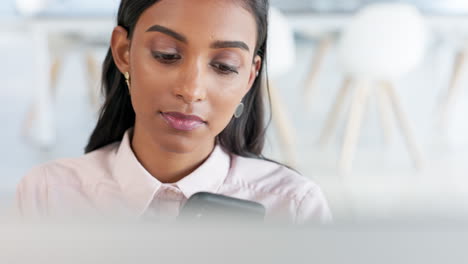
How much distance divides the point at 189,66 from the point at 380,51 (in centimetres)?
192

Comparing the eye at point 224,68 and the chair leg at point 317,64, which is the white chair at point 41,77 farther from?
the eye at point 224,68

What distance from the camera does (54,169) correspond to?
0.79m

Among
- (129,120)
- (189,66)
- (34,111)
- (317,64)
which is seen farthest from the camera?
(317,64)

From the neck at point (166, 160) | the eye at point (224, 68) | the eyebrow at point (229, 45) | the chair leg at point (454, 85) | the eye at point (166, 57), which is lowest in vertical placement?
the neck at point (166, 160)

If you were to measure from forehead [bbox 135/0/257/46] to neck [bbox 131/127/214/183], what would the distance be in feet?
0.51

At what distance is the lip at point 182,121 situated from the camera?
0.64 m

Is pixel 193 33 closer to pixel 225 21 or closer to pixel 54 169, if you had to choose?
pixel 225 21

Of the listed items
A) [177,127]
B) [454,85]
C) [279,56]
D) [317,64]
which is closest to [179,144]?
[177,127]

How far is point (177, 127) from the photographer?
65 cm

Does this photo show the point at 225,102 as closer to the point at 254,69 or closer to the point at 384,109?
the point at 254,69

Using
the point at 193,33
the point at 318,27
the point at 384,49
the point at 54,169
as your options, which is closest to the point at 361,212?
the point at 193,33

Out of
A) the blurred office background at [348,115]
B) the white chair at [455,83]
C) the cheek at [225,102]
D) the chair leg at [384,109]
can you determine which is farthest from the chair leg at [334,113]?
the cheek at [225,102]

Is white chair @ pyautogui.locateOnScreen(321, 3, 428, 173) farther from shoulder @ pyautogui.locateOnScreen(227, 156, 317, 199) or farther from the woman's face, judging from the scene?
the woman's face

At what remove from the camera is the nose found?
59 centimetres
